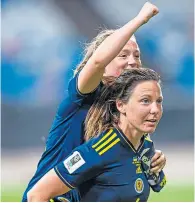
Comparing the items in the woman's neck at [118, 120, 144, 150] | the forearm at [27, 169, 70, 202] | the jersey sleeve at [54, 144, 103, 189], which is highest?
the woman's neck at [118, 120, 144, 150]

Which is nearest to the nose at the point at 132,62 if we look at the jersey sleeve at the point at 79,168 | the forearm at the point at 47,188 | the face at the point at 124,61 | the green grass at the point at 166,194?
the face at the point at 124,61

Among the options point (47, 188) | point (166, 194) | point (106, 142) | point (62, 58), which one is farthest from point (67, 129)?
A: point (62, 58)

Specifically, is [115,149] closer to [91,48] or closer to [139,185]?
[139,185]

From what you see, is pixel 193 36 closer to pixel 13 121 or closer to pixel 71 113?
pixel 13 121

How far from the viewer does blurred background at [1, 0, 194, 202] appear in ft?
37.4

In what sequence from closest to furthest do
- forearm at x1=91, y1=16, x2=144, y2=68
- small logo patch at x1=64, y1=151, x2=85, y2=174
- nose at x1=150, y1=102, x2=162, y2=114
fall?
forearm at x1=91, y1=16, x2=144, y2=68 → small logo patch at x1=64, y1=151, x2=85, y2=174 → nose at x1=150, y1=102, x2=162, y2=114

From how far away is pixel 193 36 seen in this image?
475 inches

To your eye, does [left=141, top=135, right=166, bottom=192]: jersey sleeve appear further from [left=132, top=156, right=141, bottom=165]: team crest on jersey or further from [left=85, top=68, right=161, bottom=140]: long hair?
[left=85, top=68, right=161, bottom=140]: long hair

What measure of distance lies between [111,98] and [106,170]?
16.5 inches

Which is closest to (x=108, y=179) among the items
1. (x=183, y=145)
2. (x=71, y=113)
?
(x=71, y=113)

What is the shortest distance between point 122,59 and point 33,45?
25.0ft

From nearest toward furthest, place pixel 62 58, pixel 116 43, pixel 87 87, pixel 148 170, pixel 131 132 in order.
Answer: pixel 116 43
pixel 87 87
pixel 131 132
pixel 148 170
pixel 62 58

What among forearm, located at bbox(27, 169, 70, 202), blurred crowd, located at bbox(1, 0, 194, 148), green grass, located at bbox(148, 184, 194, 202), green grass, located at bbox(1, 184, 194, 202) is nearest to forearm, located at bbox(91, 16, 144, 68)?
forearm, located at bbox(27, 169, 70, 202)

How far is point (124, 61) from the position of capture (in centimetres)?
397
